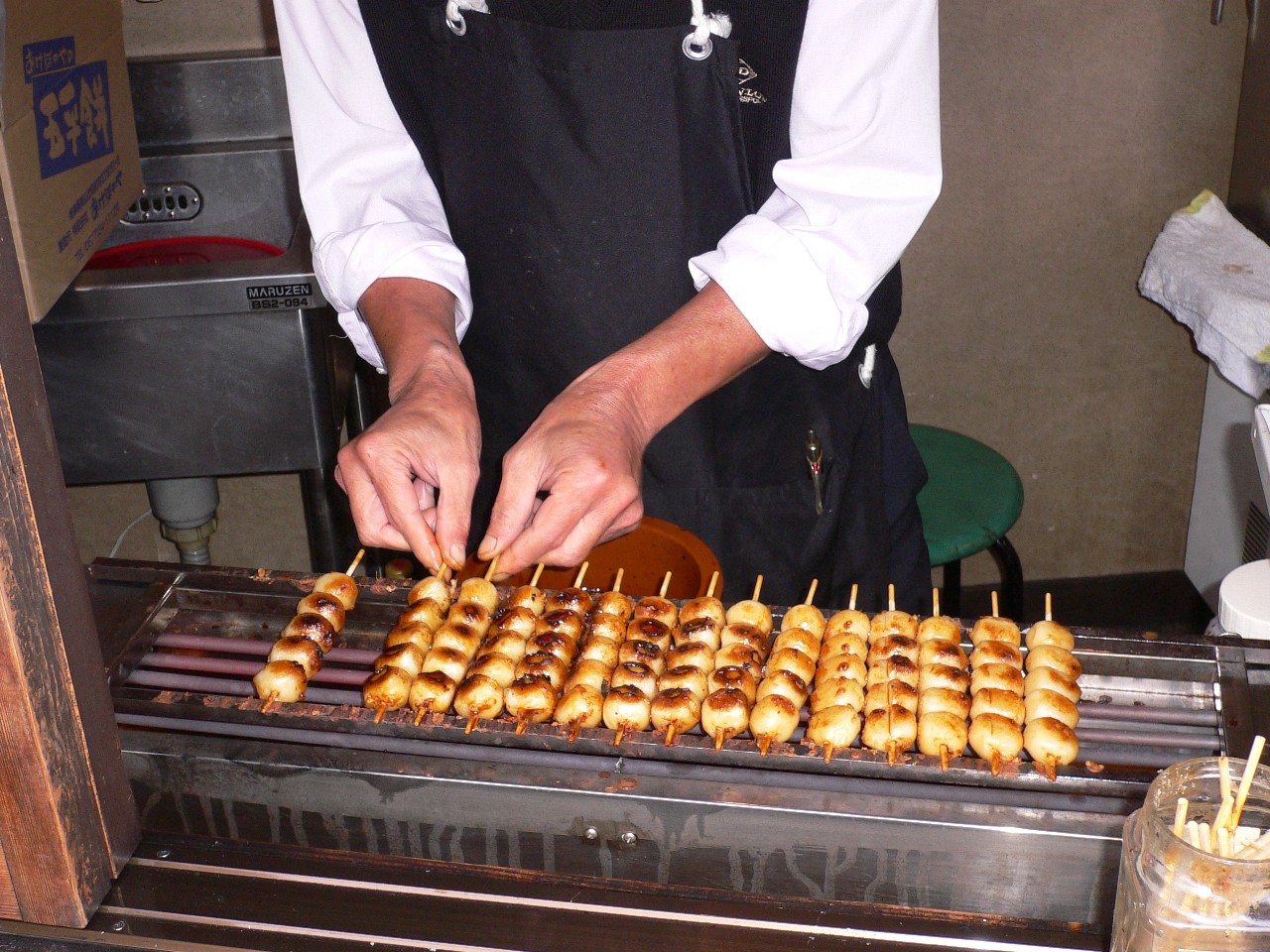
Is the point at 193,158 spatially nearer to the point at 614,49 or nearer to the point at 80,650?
the point at 614,49

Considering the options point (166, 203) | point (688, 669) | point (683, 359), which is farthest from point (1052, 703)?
point (166, 203)

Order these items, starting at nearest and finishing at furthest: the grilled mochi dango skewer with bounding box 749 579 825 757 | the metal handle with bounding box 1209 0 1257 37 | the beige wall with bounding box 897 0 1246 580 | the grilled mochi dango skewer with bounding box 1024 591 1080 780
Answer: the grilled mochi dango skewer with bounding box 1024 591 1080 780 < the grilled mochi dango skewer with bounding box 749 579 825 757 < the metal handle with bounding box 1209 0 1257 37 < the beige wall with bounding box 897 0 1246 580

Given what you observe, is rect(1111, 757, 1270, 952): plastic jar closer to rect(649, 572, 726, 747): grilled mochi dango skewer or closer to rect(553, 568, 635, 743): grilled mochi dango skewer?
rect(649, 572, 726, 747): grilled mochi dango skewer

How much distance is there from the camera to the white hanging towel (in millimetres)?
3307

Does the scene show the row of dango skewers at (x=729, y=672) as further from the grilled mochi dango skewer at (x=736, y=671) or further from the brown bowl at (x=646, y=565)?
the brown bowl at (x=646, y=565)

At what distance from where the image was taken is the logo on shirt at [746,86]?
2.01 metres

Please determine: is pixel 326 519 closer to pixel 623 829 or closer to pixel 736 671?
pixel 736 671

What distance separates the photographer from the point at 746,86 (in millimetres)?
2033

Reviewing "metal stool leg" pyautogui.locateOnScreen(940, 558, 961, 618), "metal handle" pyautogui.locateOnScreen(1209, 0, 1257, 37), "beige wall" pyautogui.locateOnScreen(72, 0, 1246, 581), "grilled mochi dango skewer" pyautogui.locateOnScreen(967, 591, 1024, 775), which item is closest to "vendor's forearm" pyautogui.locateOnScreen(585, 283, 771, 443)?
"grilled mochi dango skewer" pyautogui.locateOnScreen(967, 591, 1024, 775)

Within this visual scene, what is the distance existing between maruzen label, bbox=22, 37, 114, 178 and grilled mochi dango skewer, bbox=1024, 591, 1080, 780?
7.07ft

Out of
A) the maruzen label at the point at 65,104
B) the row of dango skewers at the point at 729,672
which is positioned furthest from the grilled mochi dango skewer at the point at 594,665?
the maruzen label at the point at 65,104

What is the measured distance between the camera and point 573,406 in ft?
5.81

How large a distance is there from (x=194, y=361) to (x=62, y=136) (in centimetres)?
58

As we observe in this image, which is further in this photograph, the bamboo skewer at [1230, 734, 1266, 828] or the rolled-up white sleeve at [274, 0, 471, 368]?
the rolled-up white sleeve at [274, 0, 471, 368]
